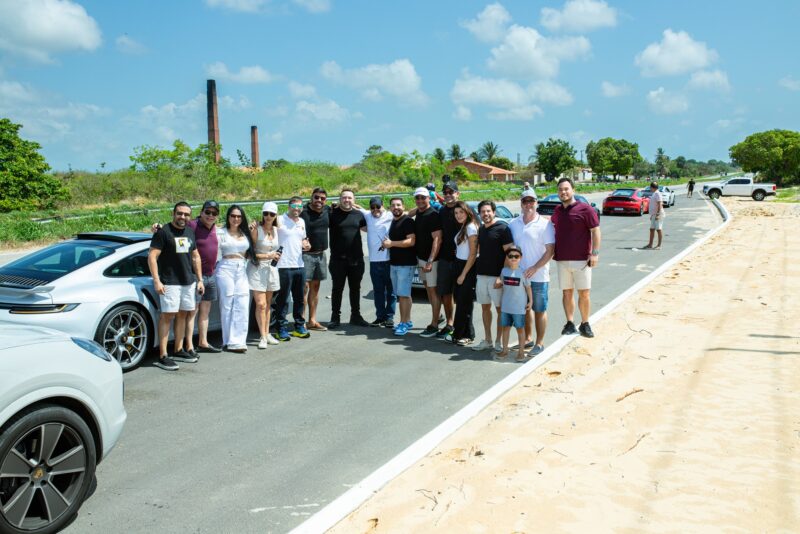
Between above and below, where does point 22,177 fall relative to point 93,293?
above

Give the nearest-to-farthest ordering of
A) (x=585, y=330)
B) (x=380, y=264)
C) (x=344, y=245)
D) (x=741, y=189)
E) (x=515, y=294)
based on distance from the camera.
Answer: (x=515, y=294)
(x=585, y=330)
(x=344, y=245)
(x=380, y=264)
(x=741, y=189)

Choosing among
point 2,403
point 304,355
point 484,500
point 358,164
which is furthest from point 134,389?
point 358,164

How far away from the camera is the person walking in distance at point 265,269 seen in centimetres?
819

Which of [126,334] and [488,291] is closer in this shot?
[126,334]

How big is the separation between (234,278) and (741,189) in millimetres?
51472

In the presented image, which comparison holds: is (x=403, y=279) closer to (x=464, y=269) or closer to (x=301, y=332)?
(x=464, y=269)

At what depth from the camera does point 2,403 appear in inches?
136

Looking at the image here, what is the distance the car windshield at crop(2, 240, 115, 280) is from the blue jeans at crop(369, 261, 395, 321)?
3442 millimetres

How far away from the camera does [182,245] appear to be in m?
7.30

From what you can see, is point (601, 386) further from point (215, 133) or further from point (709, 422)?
point (215, 133)

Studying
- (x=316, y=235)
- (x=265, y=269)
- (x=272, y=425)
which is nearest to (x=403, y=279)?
Result: (x=316, y=235)

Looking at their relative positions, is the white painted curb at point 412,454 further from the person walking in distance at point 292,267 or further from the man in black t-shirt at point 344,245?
the person walking in distance at point 292,267

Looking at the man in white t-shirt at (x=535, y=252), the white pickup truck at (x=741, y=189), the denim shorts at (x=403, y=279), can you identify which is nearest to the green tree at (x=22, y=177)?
the denim shorts at (x=403, y=279)

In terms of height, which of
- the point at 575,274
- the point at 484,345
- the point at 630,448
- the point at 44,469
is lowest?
the point at 630,448
